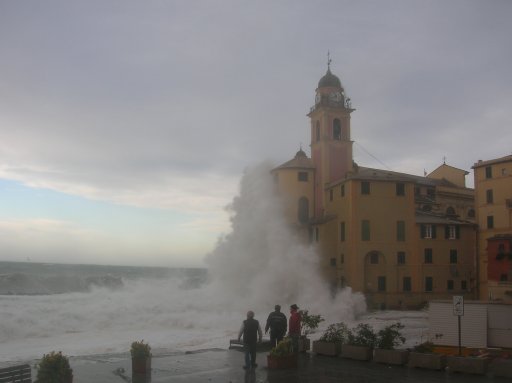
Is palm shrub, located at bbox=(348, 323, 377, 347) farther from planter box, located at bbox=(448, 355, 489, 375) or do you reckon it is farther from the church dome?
the church dome

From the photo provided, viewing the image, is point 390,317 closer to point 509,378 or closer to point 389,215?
point 389,215

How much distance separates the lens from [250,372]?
14.2 meters

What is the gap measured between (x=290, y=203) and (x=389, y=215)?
28.5 feet

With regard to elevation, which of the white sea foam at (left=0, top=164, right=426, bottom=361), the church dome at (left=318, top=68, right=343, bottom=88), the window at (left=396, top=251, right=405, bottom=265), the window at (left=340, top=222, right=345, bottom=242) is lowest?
the white sea foam at (left=0, top=164, right=426, bottom=361)

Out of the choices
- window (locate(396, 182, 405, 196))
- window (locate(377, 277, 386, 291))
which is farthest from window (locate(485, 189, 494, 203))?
window (locate(377, 277, 386, 291))

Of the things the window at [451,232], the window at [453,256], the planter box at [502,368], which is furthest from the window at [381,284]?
the planter box at [502,368]

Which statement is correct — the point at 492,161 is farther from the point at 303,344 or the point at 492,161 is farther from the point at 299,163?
the point at 303,344

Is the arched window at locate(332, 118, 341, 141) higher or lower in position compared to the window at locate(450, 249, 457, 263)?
higher

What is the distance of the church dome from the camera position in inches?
1925

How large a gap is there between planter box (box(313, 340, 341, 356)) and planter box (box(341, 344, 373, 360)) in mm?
355

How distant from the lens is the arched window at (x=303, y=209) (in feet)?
156

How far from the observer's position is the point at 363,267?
136 ft

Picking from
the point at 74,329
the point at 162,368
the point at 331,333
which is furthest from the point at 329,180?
the point at 162,368

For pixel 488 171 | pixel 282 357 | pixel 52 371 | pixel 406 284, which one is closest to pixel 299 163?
pixel 406 284
